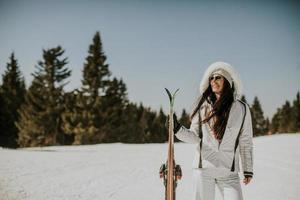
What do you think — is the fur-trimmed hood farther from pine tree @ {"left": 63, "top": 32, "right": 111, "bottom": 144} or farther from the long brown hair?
pine tree @ {"left": 63, "top": 32, "right": 111, "bottom": 144}

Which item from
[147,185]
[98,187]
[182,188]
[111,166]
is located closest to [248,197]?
[182,188]

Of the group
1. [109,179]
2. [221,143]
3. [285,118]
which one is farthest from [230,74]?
[285,118]

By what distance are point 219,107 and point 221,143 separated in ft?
1.10

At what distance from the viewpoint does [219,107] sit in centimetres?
286

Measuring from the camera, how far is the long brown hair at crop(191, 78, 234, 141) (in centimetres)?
281

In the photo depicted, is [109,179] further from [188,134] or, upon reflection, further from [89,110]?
[89,110]

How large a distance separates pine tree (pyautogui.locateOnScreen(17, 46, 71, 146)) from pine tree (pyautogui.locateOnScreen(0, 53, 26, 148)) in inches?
174

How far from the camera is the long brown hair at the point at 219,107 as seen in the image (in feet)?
9.21

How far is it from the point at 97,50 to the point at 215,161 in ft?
122

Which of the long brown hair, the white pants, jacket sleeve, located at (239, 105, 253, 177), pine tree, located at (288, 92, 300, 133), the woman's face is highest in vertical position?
pine tree, located at (288, 92, 300, 133)

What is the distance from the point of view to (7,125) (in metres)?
42.9

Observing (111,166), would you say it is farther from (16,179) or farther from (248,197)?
(248,197)

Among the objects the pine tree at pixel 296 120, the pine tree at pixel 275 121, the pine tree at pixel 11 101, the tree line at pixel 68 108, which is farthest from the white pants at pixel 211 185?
the pine tree at pixel 275 121

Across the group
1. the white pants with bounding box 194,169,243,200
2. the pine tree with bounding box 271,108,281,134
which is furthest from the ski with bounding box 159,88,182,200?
the pine tree with bounding box 271,108,281,134
